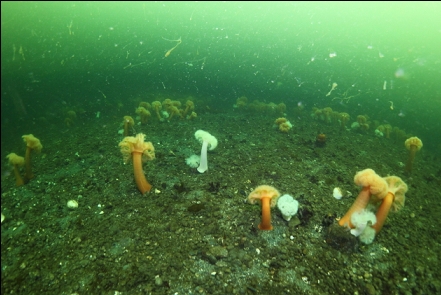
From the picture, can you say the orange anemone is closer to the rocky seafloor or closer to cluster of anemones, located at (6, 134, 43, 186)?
the rocky seafloor

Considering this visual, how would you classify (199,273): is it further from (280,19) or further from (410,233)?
(280,19)

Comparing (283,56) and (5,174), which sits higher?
(5,174)

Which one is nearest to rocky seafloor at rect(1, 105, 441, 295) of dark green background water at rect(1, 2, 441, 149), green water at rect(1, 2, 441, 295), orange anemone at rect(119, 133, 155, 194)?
green water at rect(1, 2, 441, 295)

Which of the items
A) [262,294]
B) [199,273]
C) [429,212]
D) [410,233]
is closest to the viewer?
[262,294]

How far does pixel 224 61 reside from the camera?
38156 millimetres

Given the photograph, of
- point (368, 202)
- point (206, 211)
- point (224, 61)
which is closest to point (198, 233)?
point (206, 211)

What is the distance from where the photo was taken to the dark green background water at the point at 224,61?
59.8 feet

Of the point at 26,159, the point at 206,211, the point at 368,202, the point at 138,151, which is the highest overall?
the point at 138,151

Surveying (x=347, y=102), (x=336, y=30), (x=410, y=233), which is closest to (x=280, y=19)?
(x=336, y=30)

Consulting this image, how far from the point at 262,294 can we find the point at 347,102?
2288 cm

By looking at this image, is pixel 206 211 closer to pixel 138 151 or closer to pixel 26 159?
pixel 138 151

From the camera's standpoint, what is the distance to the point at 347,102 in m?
21.0

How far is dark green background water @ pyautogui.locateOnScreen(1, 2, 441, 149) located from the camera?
1823cm

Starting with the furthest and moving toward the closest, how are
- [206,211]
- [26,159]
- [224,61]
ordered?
[224,61] < [26,159] < [206,211]
